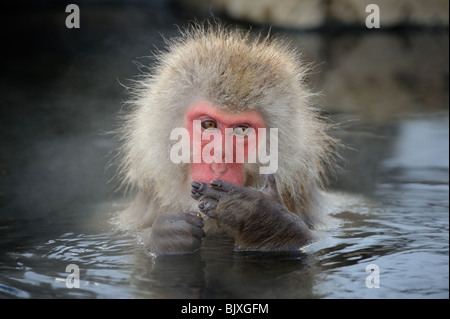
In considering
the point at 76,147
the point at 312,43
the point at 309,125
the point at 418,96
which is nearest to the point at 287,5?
the point at 312,43

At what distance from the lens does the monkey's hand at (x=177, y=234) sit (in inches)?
174

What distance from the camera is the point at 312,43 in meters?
14.8

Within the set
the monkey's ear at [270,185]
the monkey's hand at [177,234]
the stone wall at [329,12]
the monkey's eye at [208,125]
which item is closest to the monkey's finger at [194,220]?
the monkey's hand at [177,234]

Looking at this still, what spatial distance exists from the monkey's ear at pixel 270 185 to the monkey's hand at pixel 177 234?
433mm

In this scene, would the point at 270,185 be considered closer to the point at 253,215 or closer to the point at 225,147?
the point at 253,215

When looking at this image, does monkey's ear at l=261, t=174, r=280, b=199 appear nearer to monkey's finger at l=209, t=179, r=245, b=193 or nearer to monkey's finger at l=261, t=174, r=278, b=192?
monkey's finger at l=261, t=174, r=278, b=192

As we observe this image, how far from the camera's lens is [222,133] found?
173 inches

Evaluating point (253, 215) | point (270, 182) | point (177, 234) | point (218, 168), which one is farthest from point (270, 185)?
point (177, 234)

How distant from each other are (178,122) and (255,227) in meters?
0.82

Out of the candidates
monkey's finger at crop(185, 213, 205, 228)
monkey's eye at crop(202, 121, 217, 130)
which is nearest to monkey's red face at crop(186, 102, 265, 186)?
monkey's eye at crop(202, 121, 217, 130)

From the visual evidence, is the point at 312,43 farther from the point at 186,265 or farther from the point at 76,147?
the point at 186,265

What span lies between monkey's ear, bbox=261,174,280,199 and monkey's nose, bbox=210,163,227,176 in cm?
28

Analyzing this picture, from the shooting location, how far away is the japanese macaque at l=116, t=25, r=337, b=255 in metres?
4.36

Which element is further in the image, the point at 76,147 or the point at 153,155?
the point at 76,147
